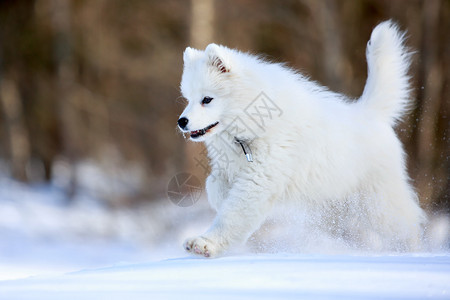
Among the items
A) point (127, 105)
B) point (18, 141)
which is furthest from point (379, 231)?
point (127, 105)

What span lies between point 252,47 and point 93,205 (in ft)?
18.7

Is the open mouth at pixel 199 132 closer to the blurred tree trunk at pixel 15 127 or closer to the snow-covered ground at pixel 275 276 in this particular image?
the snow-covered ground at pixel 275 276

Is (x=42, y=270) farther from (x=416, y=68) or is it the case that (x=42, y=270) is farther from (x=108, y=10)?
(x=108, y=10)

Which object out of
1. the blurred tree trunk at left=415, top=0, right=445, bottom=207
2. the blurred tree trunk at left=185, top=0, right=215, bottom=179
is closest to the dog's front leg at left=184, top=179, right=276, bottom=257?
the blurred tree trunk at left=415, top=0, right=445, bottom=207

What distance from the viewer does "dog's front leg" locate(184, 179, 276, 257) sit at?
3.57m

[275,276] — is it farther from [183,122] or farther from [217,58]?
[217,58]

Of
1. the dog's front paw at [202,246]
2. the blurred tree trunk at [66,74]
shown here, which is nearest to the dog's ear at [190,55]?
the dog's front paw at [202,246]

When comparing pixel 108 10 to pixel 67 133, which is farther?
pixel 108 10

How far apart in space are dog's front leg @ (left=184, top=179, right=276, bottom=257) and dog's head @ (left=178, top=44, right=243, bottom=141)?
470 mm

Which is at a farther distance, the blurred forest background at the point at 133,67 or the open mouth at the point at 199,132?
the blurred forest background at the point at 133,67

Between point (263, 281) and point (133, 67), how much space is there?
14.7 m

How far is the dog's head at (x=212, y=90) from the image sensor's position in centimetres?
395

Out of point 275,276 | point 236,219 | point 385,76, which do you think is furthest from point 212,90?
point 275,276

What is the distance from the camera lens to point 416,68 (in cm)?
1088
